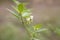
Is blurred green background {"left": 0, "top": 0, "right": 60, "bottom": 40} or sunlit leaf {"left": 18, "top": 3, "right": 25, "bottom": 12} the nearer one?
sunlit leaf {"left": 18, "top": 3, "right": 25, "bottom": 12}

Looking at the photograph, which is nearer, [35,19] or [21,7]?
[21,7]

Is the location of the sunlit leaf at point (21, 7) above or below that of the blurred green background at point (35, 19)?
below

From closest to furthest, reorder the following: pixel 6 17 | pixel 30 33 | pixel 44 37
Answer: pixel 30 33
pixel 44 37
pixel 6 17

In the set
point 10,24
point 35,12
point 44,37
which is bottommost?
point 44,37

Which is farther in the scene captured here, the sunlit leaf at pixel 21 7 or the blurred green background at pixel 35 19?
the blurred green background at pixel 35 19

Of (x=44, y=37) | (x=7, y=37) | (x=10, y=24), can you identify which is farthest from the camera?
(x=10, y=24)

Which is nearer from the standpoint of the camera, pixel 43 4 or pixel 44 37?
pixel 44 37

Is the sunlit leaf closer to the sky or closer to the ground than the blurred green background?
closer to the ground

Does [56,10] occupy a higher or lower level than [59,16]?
higher

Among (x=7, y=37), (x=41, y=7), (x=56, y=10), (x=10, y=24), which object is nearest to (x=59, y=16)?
(x=56, y=10)

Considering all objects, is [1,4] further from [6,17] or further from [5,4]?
[6,17]

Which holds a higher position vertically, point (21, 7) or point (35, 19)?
point (35, 19)
